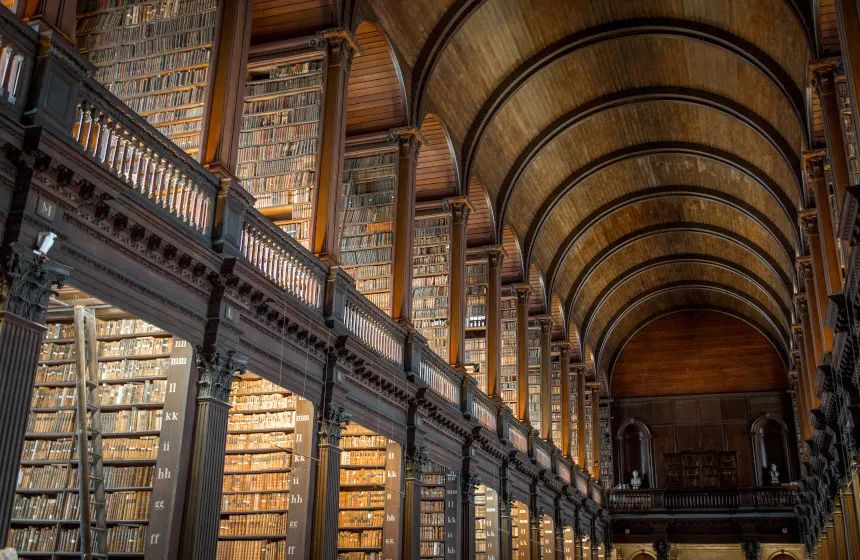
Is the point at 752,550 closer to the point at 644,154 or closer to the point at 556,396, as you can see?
the point at 556,396

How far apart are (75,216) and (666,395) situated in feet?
76.2

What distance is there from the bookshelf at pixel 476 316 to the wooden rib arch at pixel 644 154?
213 centimetres

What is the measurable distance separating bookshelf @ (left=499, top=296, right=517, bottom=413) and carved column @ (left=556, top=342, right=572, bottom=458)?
362cm

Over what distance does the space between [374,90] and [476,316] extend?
210 inches

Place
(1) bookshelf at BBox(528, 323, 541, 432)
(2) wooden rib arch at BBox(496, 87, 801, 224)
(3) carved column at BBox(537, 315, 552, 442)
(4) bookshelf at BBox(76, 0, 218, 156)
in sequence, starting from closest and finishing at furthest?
(4) bookshelf at BBox(76, 0, 218, 156) < (2) wooden rib arch at BBox(496, 87, 801, 224) < (3) carved column at BBox(537, 315, 552, 442) < (1) bookshelf at BBox(528, 323, 541, 432)

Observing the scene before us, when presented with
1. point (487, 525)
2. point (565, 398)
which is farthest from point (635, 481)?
point (487, 525)

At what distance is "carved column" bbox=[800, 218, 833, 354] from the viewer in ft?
39.7

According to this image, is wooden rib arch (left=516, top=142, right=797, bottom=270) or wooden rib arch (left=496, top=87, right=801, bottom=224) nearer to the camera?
wooden rib arch (left=496, top=87, right=801, bottom=224)

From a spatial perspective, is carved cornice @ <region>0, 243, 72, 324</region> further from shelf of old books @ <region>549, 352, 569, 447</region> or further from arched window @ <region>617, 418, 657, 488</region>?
arched window @ <region>617, 418, 657, 488</region>

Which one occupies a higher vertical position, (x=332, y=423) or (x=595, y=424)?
(x=595, y=424)

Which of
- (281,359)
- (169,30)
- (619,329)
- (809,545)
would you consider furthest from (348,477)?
(619,329)

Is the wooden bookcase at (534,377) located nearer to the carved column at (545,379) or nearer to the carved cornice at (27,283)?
the carved column at (545,379)

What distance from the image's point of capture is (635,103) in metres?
16.1

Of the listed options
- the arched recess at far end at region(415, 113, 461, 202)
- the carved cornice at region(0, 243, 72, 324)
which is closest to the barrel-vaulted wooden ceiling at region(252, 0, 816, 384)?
the arched recess at far end at region(415, 113, 461, 202)
